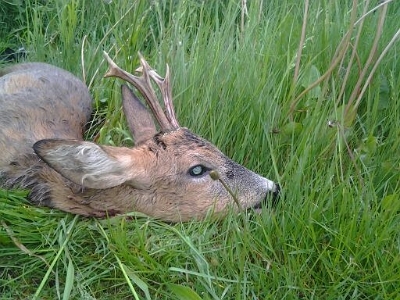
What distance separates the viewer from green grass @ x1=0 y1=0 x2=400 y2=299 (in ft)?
10.3

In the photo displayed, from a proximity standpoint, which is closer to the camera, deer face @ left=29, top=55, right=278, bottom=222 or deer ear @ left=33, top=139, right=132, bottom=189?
deer ear @ left=33, top=139, right=132, bottom=189

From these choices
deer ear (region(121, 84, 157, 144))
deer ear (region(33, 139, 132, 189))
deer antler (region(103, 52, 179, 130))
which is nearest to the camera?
deer ear (region(33, 139, 132, 189))

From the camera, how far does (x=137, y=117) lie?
4008 mm

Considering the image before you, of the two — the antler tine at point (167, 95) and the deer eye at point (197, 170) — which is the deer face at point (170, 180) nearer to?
the deer eye at point (197, 170)

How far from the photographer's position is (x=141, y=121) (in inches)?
158

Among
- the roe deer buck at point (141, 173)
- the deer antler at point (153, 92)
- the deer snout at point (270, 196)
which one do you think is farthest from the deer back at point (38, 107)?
the deer snout at point (270, 196)

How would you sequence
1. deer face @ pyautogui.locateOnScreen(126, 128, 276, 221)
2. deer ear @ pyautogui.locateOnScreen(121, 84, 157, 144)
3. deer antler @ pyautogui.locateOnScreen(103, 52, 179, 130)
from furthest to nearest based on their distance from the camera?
deer ear @ pyautogui.locateOnScreen(121, 84, 157, 144)
deer antler @ pyautogui.locateOnScreen(103, 52, 179, 130)
deer face @ pyautogui.locateOnScreen(126, 128, 276, 221)

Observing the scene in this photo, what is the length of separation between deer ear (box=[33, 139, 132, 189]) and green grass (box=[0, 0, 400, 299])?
0.20 metres

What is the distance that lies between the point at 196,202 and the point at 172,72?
108 centimetres

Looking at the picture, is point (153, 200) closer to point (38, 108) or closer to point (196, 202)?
point (196, 202)

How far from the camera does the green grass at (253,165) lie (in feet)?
10.3

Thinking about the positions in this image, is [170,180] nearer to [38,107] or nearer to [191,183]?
[191,183]

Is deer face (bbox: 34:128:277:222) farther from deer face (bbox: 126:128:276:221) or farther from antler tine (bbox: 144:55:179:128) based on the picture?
antler tine (bbox: 144:55:179:128)

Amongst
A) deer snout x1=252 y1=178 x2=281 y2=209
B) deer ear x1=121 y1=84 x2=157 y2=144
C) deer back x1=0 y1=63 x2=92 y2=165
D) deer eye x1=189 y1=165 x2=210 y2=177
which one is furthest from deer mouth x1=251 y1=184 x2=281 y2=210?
deer back x1=0 y1=63 x2=92 y2=165
